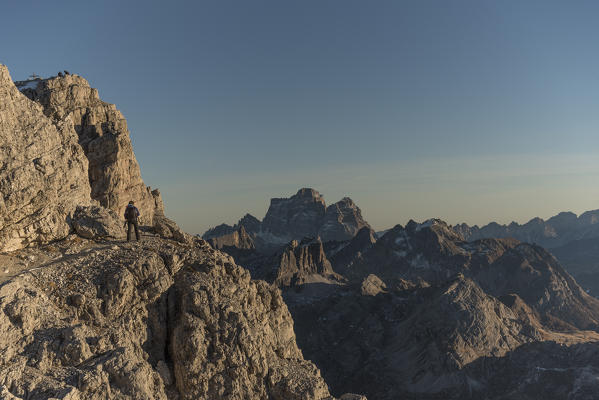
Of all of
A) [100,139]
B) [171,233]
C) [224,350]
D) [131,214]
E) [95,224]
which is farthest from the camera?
[100,139]

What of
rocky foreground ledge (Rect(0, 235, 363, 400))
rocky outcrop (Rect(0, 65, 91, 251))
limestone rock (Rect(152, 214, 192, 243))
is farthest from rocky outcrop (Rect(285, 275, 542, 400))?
rocky outcrop (Rect(0, 65, 91, 251))

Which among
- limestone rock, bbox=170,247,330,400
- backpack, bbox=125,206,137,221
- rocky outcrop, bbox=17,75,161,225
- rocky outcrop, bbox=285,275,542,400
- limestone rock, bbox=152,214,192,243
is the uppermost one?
rocky outcrop, bbox=17,75,161,225

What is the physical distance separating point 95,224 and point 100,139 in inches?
609

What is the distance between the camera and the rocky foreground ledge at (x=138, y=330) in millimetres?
19359

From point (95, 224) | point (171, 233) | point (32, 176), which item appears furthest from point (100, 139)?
point (32, 176)

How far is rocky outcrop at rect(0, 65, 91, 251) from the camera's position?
1044 inches

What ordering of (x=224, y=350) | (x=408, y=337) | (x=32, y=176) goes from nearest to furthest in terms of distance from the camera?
(x=224, y=350) < (x=32, y=176) < (x=408, y=337)

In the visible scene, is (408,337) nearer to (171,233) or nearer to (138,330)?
(171,233)

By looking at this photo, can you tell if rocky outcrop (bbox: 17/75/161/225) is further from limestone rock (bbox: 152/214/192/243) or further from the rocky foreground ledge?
the rocky foreground ledge

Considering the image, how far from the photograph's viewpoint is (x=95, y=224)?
30.8 meters

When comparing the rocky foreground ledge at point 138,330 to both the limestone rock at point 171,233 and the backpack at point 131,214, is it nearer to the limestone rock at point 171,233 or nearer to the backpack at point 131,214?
the backpack at point 131,214

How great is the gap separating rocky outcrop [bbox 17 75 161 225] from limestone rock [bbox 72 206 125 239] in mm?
11187

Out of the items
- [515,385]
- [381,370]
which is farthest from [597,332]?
[381,370]

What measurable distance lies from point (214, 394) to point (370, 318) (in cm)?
14956
